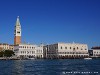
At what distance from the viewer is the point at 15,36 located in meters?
110

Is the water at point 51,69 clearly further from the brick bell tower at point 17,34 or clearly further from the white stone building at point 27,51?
the brick bell tower at point 17,34

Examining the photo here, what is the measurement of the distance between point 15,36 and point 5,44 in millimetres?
9595

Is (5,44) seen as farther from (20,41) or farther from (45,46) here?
(45,46)

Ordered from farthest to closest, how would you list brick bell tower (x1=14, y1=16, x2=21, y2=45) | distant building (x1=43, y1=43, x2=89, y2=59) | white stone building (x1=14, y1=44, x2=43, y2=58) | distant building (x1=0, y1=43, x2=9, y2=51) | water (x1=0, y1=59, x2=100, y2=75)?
distant building (x1=0, y1=43, x2=9, y2=51) → brick bell tower (x1=14, y1=16, x2=21, y2=45) → distant building (x1=43, y1=43, x2=89, y2=59) → white stone building (x1=14, y1=44, x2=43, y2=58) → water (x1=0, y1=59, x2=100, y2=75)

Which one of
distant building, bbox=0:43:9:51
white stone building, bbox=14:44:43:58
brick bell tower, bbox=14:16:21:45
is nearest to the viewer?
white stone building, bbox=14:44:43:58

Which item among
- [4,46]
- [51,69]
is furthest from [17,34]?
[51,69]

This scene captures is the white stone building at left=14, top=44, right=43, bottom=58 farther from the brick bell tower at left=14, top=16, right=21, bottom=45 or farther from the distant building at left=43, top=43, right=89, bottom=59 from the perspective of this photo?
the distant building at left=43, top=43, right=89, bottom=59

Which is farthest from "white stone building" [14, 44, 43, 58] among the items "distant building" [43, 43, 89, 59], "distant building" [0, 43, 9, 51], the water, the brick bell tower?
the water

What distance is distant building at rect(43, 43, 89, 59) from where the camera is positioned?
356 feet

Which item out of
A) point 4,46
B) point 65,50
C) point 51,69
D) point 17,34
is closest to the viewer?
point 51,69

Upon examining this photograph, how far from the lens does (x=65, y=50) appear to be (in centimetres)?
10994

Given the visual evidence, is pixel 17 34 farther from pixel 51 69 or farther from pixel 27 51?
pixel 51 69

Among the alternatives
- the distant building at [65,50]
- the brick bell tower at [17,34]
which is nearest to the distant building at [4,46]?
the brick bell tower at [17,34]

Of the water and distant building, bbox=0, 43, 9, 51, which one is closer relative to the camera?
the water
